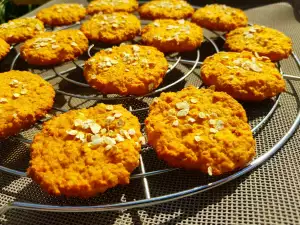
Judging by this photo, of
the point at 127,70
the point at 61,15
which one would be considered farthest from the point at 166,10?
the point at 127,70

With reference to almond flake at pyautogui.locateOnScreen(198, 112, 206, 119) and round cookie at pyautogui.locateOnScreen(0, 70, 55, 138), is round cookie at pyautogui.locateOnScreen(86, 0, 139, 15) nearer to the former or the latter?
round cookie at pyautogui.locateOnScreen(0, 70, 55, 138)

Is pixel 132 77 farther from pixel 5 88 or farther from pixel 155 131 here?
pixel 5 88

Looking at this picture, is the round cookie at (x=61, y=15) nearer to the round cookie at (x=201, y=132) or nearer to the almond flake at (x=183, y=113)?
the round cookie at (x=201, y=132)

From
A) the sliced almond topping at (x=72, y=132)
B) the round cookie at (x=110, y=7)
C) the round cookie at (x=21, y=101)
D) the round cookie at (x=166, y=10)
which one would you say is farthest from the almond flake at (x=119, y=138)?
the round cookie at (x=110, y=7)

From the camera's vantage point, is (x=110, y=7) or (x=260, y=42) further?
(x=110, y=7)

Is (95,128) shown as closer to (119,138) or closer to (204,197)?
(119,138)
